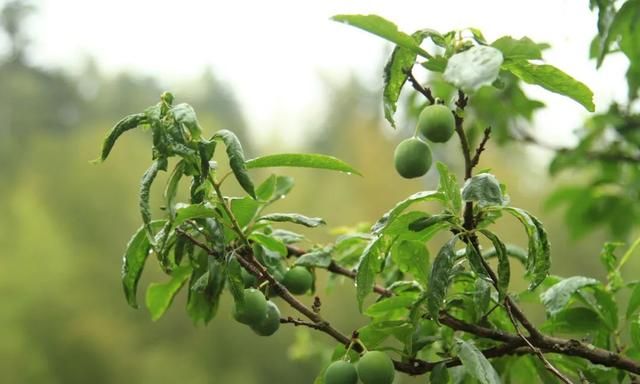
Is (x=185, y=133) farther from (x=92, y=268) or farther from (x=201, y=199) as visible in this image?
(x=92, y=268)

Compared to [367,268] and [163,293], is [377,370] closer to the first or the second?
[367,268]

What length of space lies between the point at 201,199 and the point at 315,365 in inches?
125

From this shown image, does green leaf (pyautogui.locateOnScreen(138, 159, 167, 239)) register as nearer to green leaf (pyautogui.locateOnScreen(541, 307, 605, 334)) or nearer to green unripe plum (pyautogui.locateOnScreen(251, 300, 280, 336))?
green unripe plum (pyautogui.locateOnScreen(251, 300, 280, 336))

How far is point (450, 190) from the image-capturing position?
1.60ft

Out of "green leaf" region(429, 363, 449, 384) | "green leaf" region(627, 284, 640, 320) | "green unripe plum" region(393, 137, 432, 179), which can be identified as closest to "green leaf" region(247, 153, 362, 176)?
"green unripe plum" region(393, 137, 432, 179)

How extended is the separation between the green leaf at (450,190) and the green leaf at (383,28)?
3.1 inches

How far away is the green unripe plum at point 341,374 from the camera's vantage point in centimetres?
49

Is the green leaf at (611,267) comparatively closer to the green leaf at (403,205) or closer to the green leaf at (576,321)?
the green leaf at (576,321)

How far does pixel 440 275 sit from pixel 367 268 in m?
0.05

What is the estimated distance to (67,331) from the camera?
3.76 meters

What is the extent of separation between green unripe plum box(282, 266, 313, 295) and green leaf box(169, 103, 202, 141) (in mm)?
171

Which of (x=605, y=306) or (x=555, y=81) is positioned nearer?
(x=555, y=81)

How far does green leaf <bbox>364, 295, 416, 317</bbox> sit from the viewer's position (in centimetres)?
53

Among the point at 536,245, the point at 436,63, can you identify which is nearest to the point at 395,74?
the point at 436,63
